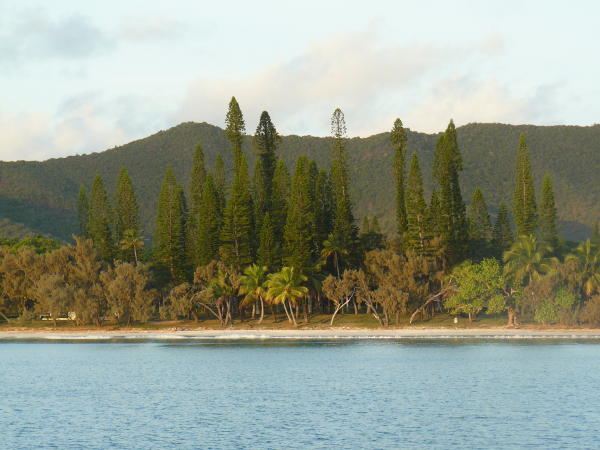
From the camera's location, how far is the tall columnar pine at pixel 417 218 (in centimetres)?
8362

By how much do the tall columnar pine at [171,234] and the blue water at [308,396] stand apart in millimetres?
19481

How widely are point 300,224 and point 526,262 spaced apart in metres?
22.2

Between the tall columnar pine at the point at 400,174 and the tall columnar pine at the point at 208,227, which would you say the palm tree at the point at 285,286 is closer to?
the tall columnar pine at the point at 208,227

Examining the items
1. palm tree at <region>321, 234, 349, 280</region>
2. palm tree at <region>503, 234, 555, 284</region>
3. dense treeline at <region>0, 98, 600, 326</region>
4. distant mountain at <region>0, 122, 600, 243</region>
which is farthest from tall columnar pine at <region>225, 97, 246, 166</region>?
distant mountain at <region>0, 122, 600, 243</region>

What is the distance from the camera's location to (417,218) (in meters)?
84.0

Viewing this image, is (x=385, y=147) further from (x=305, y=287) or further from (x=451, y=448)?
(x=451, y=448)

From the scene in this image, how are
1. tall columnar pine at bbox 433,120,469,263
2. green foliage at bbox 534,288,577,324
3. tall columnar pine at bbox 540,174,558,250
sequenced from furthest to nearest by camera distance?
tall columnar pine at bbox 540,174,558,250 → tall columnar pine at bbox 433,120,469,263 → green foliage at bbox 534,288,577,324

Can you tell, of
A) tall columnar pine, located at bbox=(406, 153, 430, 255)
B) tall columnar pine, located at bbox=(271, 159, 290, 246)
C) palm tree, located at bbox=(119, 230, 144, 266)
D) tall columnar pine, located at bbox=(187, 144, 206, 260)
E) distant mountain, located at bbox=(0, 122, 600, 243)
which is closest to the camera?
tall columnar pine, located at bbox=(406, 153, 430, 255)

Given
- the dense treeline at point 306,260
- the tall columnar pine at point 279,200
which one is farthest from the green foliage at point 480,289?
the tall columnar pine at point 279,200

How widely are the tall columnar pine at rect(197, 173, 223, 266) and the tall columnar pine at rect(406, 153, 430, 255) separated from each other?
67.8 ft

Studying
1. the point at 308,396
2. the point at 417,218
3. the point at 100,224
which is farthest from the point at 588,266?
the point at 100,224

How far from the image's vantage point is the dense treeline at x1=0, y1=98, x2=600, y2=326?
77750 mm

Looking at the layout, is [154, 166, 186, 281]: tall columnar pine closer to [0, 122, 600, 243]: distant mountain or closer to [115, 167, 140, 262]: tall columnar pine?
[115, 167, 140, 262]: tall columnar pine

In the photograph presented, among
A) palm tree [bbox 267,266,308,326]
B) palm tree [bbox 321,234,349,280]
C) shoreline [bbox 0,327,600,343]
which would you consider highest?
palm tree [bbox 321,234,349,280]
